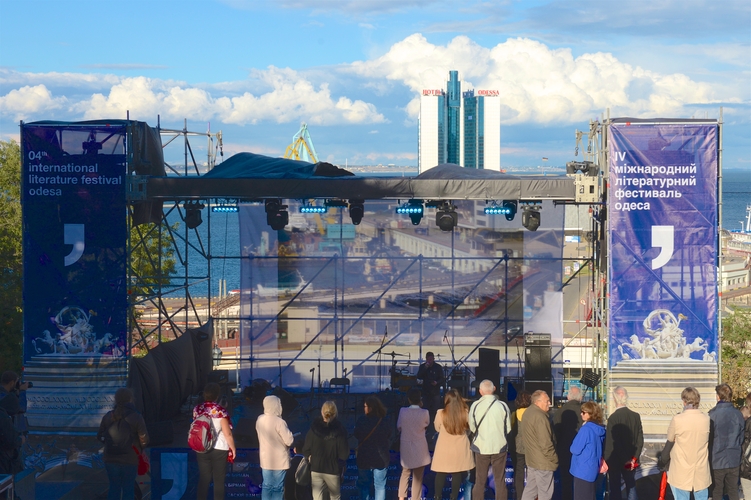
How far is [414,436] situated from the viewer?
5.94 meters

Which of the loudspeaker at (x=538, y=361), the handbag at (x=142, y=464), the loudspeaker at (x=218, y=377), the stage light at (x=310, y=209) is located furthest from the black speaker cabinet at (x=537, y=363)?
the handbag at (x=142, y=464)

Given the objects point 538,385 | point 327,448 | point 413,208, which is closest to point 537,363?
point 538,385

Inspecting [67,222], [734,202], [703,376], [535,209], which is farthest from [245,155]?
[734,202]

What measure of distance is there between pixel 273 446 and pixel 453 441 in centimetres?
133

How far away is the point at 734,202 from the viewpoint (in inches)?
6698

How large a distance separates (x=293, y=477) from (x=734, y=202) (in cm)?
18157

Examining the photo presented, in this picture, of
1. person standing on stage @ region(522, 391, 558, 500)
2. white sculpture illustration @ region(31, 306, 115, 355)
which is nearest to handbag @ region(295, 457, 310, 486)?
person standing on stage @ region(522, 391, 558, 500)

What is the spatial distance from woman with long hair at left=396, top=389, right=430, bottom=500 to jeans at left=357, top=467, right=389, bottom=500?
0.63 feet

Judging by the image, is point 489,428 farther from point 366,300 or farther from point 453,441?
point 366,300

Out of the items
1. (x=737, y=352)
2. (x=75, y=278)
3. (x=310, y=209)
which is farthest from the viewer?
(x=737, y=352)

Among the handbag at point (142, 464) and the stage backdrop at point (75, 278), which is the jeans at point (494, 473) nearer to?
the handbag at point (142, 464)

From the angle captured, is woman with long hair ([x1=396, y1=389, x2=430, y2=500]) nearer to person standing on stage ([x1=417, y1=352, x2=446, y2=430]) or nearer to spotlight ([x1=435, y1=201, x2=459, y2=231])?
spotlight ([x1=435, y1=201, x2=459, y2=231])

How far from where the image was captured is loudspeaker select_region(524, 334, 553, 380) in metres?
10.6

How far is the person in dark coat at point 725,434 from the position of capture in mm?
5750
